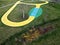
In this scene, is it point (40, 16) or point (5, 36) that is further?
point (40, 16)

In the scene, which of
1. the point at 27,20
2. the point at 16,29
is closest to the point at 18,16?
the point at 27,20

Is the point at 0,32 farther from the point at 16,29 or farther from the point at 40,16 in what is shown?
the point at 40,16

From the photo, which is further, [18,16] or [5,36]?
[18,16]

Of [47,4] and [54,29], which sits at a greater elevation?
[47,4]

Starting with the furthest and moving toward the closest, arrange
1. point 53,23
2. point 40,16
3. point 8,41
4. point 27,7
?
point 27,7 < point 40,16 < point 53,23 < point 8,41

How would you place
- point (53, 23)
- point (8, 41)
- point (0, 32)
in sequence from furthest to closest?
point (53, 23)
point (0, 32)
point (8, 41)

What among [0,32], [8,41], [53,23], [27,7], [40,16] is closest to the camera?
[8,41]

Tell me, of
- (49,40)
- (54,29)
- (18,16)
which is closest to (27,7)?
(18,16)

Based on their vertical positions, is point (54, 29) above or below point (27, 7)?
below

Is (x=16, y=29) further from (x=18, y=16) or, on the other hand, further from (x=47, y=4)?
(x=47, y=4)
